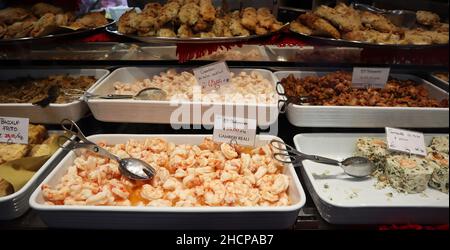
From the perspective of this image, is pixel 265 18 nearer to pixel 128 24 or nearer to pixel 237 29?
pixel 237 29

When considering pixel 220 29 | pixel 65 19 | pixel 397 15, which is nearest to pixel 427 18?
pixel 397 15

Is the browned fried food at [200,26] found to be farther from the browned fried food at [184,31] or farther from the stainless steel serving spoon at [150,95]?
the stainless steel serving spoon at [150,95]

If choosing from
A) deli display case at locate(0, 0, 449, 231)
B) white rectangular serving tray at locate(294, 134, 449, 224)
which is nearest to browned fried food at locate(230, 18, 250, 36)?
Answer: deli display case at locate(0, 0, 449, 231)

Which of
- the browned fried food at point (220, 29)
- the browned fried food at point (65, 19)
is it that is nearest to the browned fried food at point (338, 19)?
the browned fried food at point (220, 29)

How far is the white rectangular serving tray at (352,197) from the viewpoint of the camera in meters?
1.35

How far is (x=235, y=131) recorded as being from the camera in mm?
1697

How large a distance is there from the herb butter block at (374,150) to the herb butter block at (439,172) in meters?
0.20

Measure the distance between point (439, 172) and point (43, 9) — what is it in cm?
199

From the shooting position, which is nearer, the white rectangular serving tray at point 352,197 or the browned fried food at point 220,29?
the white rectangular serving tray at point 352,197

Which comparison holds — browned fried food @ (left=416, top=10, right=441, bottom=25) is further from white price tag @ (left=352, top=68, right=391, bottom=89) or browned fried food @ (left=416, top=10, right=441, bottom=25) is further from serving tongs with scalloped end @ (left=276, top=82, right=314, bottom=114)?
serving tongs with scalloped end @ (left=276, top=82, right=314, bottom=114)
